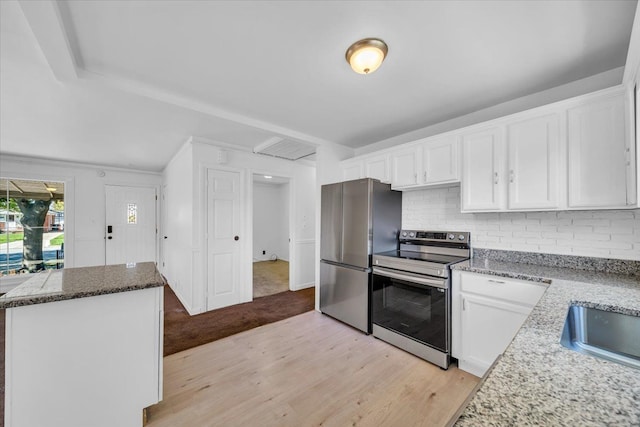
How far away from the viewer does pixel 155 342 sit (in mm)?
1596

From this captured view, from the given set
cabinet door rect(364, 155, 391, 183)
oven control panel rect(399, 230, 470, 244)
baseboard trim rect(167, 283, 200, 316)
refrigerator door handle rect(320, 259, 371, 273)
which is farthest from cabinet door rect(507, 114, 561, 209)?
baseboard trim rect(167, 283, 200, 316)

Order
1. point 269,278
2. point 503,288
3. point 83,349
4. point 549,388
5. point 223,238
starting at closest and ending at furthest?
point 549,388 < point 83,349 < point 503,288 < point 223,238 < point 269,278

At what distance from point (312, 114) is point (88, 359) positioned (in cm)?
252

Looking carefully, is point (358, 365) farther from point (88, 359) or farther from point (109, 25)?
point (109, 25)

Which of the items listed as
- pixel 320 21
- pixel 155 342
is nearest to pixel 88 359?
pixel 155 342

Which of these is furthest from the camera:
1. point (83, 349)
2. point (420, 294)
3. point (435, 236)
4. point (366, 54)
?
point (435, 236)

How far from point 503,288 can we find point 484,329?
0.37 meters

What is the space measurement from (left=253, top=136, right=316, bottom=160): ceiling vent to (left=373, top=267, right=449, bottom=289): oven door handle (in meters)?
1.87

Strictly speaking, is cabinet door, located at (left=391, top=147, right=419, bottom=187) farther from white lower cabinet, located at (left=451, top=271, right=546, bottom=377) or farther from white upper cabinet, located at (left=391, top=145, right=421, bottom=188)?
white lower cabinet, located at (left=451, top=271, right=546, bottom=377)

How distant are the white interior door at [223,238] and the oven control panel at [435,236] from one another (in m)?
2.33

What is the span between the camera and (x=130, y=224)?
5.22 m

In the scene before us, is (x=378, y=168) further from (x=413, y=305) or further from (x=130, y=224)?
(x=130, y=224)

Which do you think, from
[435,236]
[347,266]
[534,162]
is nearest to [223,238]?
[347,266]

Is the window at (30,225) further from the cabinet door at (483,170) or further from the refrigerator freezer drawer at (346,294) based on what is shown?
the cabinet door at (483,170)
